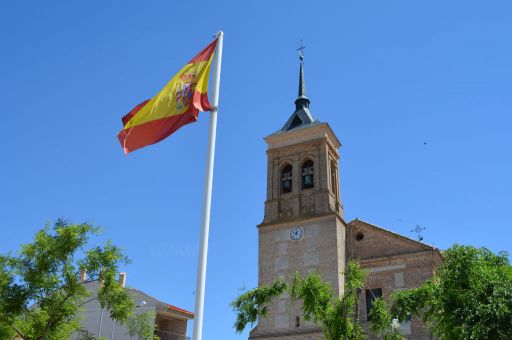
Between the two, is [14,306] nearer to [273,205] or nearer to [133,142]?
[133,142]

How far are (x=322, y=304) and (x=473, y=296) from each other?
7.55 m

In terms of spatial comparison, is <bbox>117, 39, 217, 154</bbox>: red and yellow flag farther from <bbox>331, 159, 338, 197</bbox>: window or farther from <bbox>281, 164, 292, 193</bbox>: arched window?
<bbox>331, 159, 338, 197</bbox>: window

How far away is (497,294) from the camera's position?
15.7 metres

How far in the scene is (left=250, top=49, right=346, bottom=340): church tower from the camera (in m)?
31.8

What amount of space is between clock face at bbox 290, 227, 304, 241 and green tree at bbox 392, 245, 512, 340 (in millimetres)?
15078

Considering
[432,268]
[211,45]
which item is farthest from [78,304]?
[432,268]

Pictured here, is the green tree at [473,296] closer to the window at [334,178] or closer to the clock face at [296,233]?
the clock face at [296,233]

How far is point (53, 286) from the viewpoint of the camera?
73.1 feet

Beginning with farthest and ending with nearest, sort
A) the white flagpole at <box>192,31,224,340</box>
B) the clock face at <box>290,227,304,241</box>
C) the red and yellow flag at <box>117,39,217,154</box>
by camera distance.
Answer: the clock face at <box>290,227,304,241</box> < the red and yellow flag at <box>117,39,217,154</box> < the white flagpole at <box>192,31,224,340</box>

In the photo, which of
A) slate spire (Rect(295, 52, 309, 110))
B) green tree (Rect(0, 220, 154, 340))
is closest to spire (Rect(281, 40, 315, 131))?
slate spire (Rect(295, 52, 309, 110))

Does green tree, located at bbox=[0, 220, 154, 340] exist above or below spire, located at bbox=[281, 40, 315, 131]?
below

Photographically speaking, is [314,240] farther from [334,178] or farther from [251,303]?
[251,303]

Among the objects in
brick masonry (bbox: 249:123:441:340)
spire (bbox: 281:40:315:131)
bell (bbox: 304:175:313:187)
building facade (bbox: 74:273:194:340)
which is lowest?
building facade (bbox: 74:273:194:340)

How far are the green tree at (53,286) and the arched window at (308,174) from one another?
15.1 m
